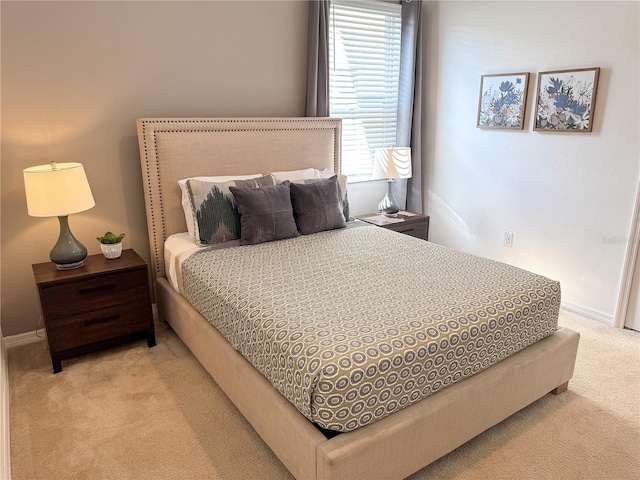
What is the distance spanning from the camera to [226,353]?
216 centimetres

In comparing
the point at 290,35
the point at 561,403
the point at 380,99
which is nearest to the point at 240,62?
the point at 290,35

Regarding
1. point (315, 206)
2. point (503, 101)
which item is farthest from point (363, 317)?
point (503, 101)

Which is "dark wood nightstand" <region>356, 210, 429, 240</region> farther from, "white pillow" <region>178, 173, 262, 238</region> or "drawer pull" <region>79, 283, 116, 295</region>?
→ "drawer pull" <region>79, 283, 116, 295</region>

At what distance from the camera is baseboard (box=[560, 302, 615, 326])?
10.4 ft

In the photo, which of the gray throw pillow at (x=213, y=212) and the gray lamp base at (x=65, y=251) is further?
the gray throw pillow at (x=213, y=212)

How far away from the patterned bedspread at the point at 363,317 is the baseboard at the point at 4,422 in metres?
0.99

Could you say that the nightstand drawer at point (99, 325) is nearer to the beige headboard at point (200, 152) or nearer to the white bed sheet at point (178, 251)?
the white bed sheet at point (178, 251)

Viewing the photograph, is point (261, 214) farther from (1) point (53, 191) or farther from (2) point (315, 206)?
(1) point (53, 191)

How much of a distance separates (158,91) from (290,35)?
3.78 feet

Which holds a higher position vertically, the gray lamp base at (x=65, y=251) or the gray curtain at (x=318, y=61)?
the gray curtain at (x=318, y=61)

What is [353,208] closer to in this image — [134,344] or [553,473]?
[134,344]

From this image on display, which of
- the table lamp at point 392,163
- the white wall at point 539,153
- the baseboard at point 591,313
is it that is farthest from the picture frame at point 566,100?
the baseboard at point 591,313

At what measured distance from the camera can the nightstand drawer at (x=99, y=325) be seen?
8.38 feet

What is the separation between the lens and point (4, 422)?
204cm
